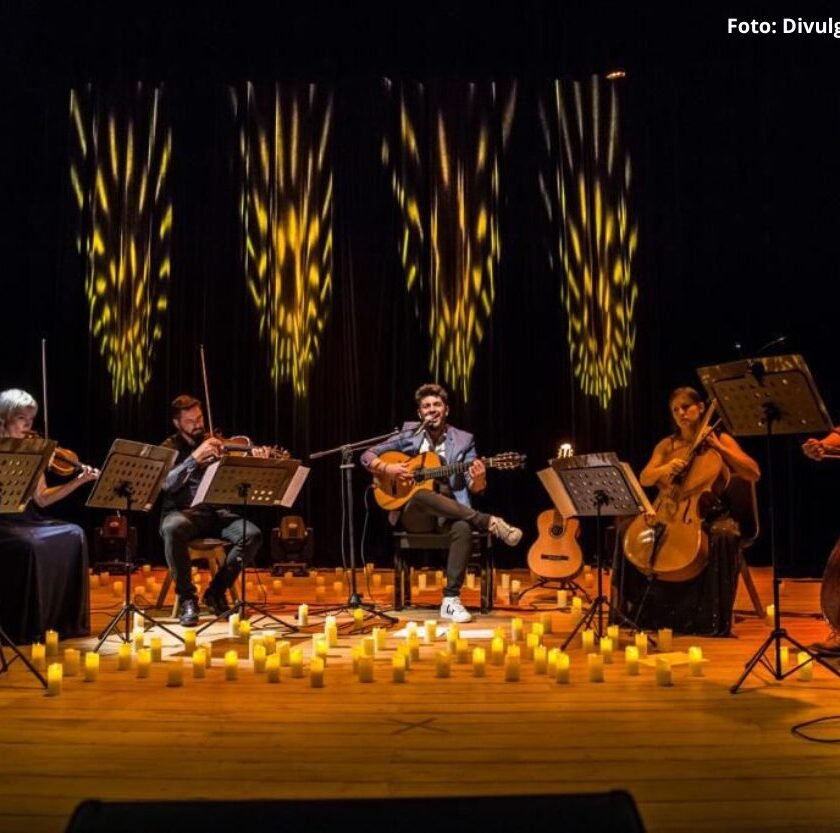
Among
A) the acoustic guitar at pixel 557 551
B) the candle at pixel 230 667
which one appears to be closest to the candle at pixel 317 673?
the candle at pixel 230 667

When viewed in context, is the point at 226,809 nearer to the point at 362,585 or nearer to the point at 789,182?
the point at 362,585

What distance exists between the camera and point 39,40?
8.51 meters

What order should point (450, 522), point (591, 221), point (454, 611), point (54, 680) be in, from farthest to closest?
point (591, 221)
point (450, 522)
point (454, 611)
point (54, 680)

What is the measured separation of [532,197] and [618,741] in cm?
637

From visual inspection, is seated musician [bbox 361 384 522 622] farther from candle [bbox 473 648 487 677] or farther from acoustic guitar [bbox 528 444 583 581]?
candle [bbox 473 648 487 677]

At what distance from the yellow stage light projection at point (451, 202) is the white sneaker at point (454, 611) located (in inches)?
115

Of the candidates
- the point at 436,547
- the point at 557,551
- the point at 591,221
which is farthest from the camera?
the point at 591,221

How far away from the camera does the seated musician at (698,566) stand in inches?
207

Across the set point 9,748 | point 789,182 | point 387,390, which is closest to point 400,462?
point 387,390

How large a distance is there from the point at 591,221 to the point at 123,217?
429 cm

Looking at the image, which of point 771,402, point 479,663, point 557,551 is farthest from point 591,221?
point 479,663

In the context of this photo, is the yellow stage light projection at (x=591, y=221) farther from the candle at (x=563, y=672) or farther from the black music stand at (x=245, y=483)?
the candle at (x=563, y=672)

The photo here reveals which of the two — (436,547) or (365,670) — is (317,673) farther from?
(436,547)

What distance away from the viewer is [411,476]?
6.35 meters
